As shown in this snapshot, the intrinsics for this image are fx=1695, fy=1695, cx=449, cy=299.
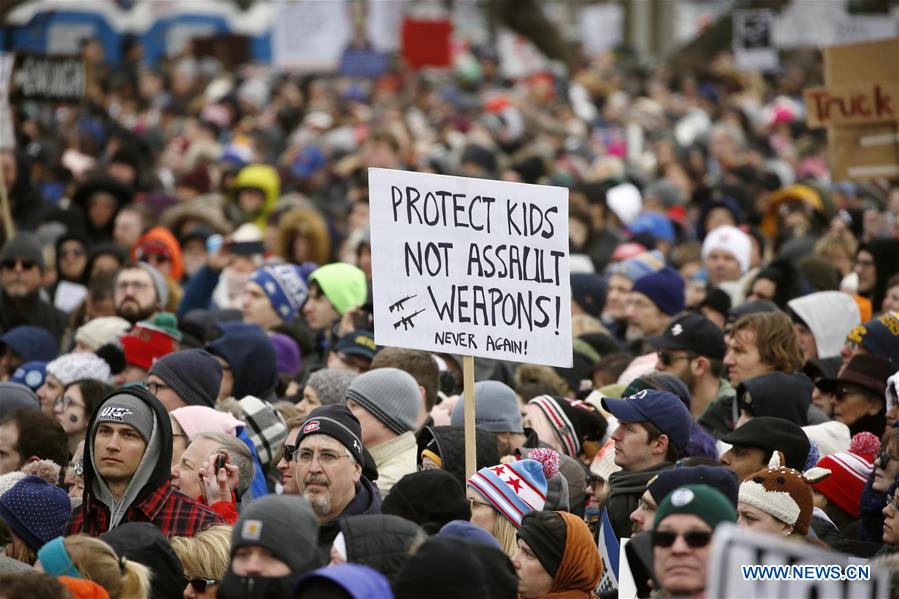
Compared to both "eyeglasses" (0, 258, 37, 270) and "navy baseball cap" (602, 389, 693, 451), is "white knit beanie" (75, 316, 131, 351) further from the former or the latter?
"navy baseball cap" (602, 389, 693, 451)

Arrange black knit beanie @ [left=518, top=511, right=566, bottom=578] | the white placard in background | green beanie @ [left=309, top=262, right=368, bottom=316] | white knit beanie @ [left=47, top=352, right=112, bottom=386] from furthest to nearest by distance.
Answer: the white placard in background
green beanie @ [left=309, top=262, right=368, bottom=316]
white knit beanie @ [left=47, top=352, right=112, bottom=386]
black knit beanie @ [left=518, top=511, right=566, bottom=578]

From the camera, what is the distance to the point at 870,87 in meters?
11.9

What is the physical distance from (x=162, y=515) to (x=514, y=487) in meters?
1.29

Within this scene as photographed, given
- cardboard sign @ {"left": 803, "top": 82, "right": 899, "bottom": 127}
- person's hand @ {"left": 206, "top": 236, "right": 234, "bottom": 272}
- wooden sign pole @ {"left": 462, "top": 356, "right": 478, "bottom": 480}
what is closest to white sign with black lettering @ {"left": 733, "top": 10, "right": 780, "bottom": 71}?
cardboard sign @ {"left": 803, "top": 82, "right": 899, "bottom": 127}

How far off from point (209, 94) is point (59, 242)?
13.1 meters

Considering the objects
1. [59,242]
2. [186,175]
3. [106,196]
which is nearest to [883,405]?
[59,242]

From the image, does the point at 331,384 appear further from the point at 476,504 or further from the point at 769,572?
the point at 769,572

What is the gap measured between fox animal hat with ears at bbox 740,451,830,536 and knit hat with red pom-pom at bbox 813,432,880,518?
79 centimetres

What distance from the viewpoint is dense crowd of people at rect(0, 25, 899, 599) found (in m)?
5.23

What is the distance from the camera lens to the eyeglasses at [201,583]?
19.1ft

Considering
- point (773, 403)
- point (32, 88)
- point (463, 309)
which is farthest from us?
point (32, 88)

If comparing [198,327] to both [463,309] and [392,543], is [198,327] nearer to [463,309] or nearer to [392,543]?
[463,309]

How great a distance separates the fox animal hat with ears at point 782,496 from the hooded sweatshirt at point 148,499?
1.95 metres

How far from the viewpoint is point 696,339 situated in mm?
8336
